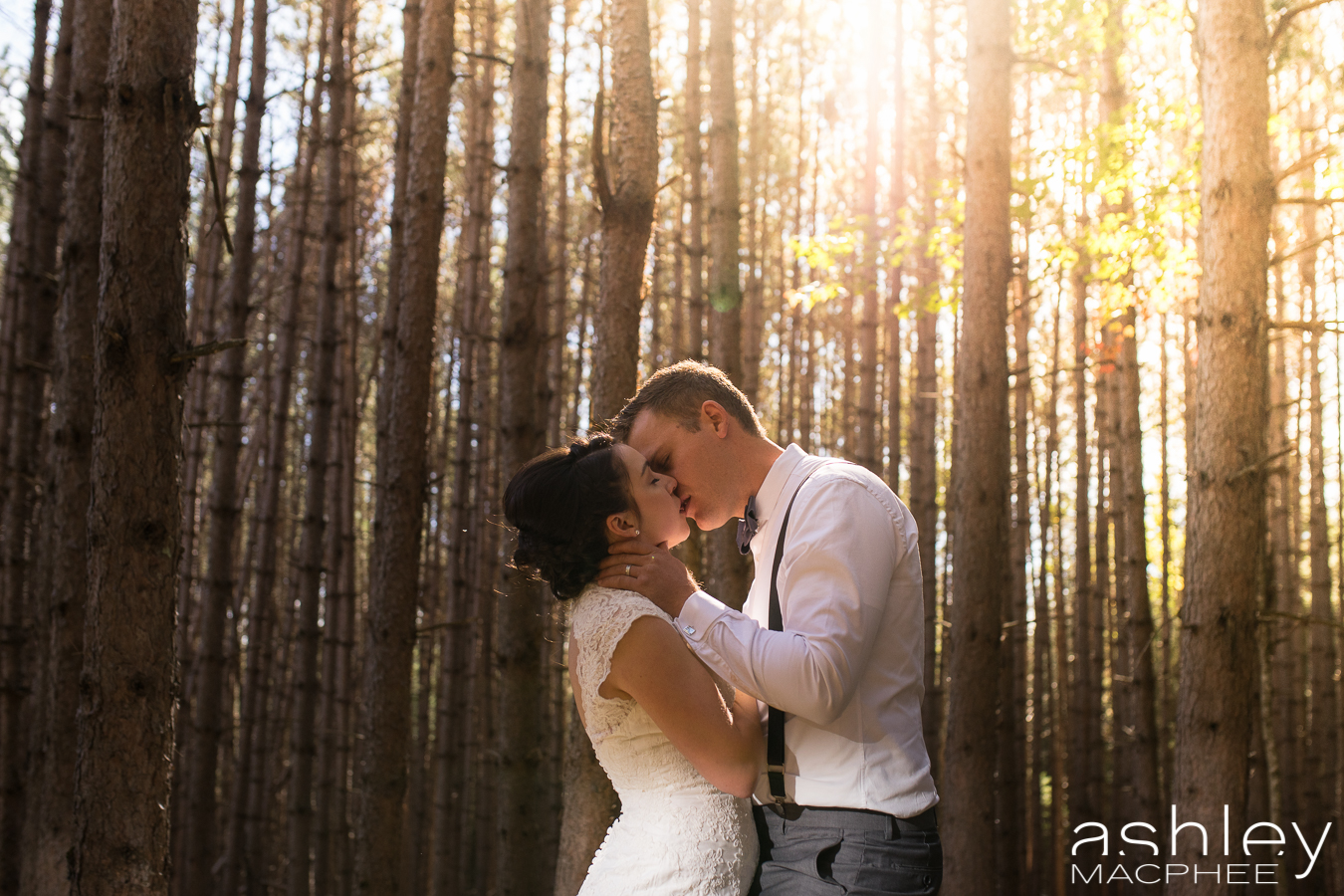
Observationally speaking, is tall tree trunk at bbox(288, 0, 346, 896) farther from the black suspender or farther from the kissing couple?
the black suspender

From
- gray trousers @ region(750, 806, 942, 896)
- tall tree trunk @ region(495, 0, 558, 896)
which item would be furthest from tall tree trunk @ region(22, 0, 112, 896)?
gray trousers @ region(750, 806, 942, 896)

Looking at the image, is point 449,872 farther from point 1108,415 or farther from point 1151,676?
point 1108,415

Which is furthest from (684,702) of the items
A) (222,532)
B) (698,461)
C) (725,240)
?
(222,532)

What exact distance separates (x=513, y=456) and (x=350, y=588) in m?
3.57

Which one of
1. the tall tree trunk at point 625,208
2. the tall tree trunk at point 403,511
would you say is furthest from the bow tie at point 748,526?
the tall tree trunk at point 403,511

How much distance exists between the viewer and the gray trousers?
5.90ft

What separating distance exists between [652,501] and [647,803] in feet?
2.05

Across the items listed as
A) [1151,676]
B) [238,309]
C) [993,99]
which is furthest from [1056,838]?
[238,309]

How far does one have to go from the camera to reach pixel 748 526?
2.22m

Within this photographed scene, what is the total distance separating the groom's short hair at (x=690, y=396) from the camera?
7.27ft

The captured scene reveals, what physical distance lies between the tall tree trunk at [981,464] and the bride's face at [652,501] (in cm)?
335

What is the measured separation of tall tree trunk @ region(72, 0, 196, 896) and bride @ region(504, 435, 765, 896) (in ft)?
5.38

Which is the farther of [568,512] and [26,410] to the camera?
[26,410]

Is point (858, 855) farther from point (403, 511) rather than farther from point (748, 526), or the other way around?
point (403, 511)
